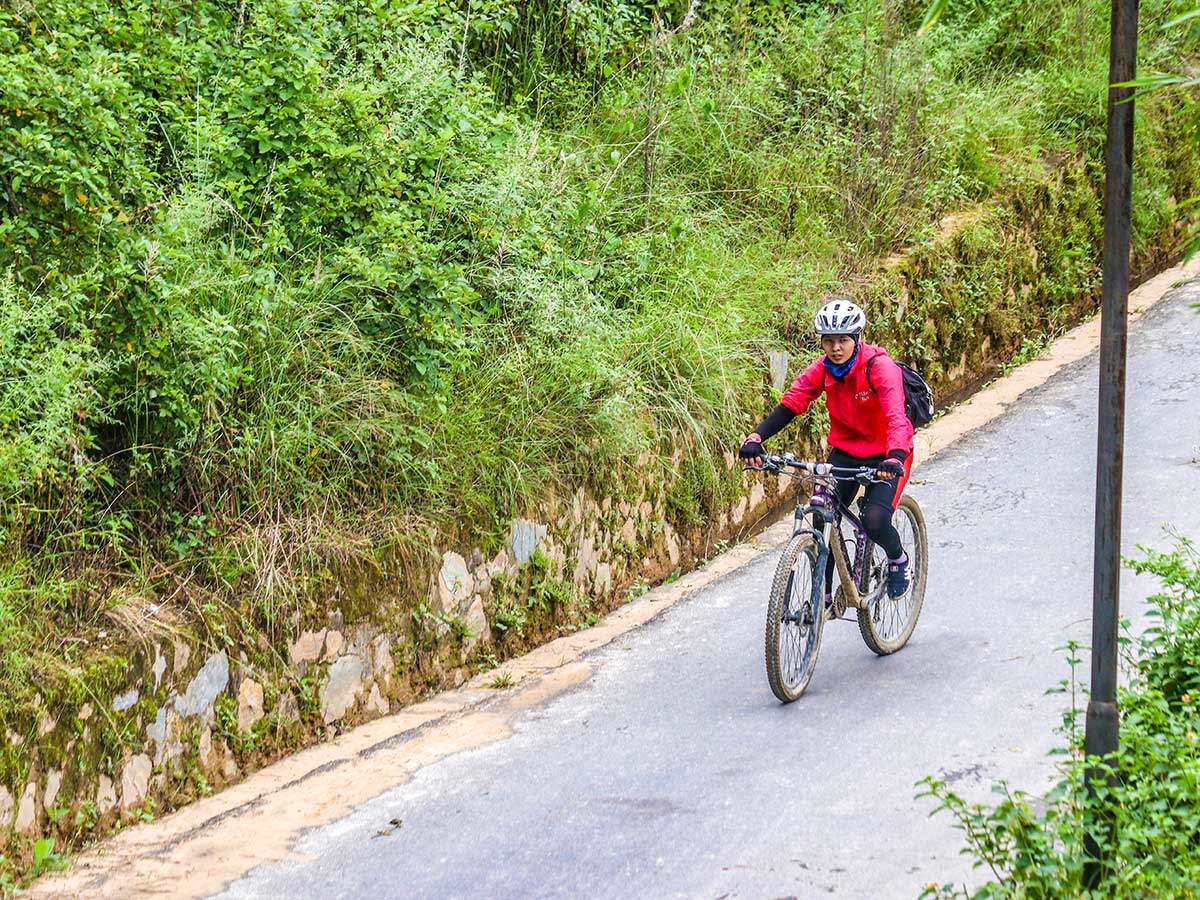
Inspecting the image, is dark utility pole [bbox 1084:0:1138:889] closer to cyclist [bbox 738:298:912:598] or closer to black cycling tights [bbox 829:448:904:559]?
cyclist [bbox 738:298:912:598]

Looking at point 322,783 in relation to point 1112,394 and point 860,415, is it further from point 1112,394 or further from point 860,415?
point 1112,394

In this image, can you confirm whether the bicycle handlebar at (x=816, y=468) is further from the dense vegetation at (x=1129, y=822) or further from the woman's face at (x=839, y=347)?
the dense vegetation at (x=1129, y=822)

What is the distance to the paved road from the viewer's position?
17.7ft

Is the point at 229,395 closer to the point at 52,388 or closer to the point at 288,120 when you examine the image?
the point at 52,388

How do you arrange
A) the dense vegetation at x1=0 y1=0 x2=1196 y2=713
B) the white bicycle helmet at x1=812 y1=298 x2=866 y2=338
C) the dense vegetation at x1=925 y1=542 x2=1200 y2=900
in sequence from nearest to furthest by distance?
the dense vegetation at x1=925 y1=542 x2=1200 y2=900
the dense vegetation at x1=0 y1=0 x2=1196 y2=713
the white bicycle helmet at x1=812 y1=298 x2=866 y2=338

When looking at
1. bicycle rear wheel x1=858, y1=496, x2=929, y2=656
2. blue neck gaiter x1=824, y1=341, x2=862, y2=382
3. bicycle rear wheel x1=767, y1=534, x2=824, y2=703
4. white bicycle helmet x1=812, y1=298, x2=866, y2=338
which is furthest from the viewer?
bicycle rear wheel x1=858, y1=496, x2=929, y2=656

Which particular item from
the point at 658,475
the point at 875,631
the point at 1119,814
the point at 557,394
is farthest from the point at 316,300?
the point at 1119,814

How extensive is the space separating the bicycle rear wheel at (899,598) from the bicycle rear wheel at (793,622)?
36 cm

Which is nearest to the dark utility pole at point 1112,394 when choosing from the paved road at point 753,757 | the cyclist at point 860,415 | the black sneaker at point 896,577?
the paved road at point 753,757

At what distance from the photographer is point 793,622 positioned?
22.7 ft

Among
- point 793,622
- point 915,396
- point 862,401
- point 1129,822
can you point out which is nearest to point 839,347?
point 862,401

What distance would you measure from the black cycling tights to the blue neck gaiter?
48 centimetres

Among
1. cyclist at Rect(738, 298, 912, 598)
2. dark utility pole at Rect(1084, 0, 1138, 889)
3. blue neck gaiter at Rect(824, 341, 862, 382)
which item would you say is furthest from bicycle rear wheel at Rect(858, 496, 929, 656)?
dark utility pole at Rect(1084, 0, 1138, 889)

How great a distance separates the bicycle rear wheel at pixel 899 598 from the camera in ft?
24.3
